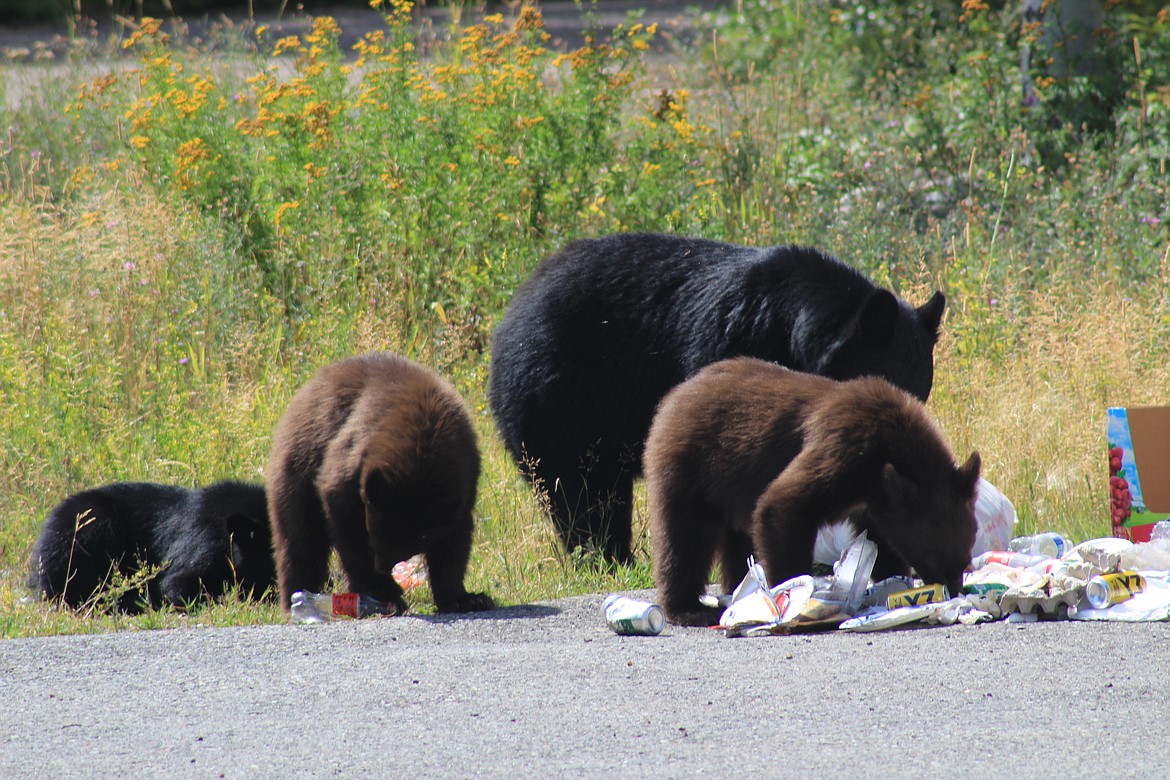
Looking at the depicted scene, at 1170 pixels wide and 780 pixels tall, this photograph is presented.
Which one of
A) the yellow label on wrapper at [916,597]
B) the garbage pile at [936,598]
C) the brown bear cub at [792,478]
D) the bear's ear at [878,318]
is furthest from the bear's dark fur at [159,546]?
the yellow label on wrapper at [916,597]

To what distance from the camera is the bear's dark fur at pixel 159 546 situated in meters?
6.86

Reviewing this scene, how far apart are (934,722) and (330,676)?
1815 millimetres

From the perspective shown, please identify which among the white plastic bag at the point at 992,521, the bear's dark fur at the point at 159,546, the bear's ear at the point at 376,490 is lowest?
the bear's dark fur at the point at 159,546

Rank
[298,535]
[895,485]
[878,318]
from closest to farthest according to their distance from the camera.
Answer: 1. [895,485]
2. [298,535]
3. [878,318]

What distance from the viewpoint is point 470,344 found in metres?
9.35

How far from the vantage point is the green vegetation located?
8.08m

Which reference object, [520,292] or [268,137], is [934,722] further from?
[268,137]

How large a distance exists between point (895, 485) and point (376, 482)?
6.20 feet

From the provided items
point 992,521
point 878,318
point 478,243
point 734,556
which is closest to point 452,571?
point 734,556

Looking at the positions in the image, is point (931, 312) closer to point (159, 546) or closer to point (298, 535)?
point (298, 535)

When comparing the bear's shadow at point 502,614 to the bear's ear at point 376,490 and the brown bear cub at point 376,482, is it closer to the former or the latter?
the brown bear cub at point 376,482

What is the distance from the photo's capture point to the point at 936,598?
5.15 m

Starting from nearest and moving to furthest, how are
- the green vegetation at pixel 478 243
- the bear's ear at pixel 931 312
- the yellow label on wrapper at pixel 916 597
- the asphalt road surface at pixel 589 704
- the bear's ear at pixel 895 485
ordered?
the asphalt road surface at pixel 589 704, the bear's ear at pixel 895 485, the yellow label on wrapper at pixel 916 597, the bear's ear at pixel 931 312, the green vegetation at pixel 478 243

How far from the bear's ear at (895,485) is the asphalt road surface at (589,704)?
0.46 metres
